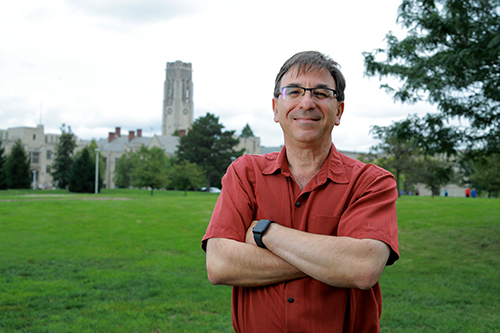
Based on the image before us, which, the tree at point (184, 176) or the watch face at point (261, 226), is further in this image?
the tree at point (184, 176)

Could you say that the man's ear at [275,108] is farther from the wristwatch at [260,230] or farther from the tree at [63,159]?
the tree at [63,159]

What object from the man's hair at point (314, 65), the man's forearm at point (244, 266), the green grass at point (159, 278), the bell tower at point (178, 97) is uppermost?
the bell tower at point (178, 97)

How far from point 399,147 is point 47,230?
30.7 metres

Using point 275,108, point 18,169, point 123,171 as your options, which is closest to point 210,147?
point 123,171

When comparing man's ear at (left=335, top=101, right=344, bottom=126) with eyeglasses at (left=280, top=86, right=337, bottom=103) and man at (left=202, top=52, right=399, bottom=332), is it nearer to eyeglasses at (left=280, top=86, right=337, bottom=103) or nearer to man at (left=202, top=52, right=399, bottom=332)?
man at (left=202, top=52, right=399, bottom=332)

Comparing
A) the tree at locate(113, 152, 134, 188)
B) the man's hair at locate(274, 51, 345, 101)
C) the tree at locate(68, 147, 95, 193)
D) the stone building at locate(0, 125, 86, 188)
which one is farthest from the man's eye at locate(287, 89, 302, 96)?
the stone building at locate(0, 125, 86, 188)

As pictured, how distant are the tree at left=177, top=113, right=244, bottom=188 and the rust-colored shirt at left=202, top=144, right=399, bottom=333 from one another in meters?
54.5

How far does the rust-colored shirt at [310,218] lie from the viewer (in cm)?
223

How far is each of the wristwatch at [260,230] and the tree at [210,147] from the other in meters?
54.7

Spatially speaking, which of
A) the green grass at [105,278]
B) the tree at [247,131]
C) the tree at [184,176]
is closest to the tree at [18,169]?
the tree at [184,176]

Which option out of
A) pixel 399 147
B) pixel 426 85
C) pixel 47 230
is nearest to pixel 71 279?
pixel 47 230

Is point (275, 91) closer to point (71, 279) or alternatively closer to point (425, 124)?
point (71, 279)

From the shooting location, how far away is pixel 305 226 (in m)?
2.39

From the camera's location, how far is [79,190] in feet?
144
